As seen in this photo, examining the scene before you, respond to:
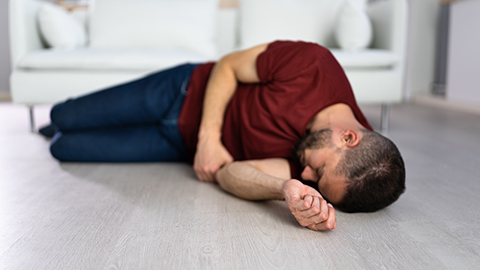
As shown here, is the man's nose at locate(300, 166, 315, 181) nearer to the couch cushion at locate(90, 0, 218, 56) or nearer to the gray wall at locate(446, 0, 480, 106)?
the couch cushion at locate(90, 0, 218, 56)

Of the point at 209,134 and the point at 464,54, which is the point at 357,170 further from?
the point at 464,54

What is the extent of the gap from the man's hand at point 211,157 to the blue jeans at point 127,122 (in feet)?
0.76

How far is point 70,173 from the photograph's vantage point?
1561 mm

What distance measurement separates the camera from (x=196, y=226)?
3.33 ft

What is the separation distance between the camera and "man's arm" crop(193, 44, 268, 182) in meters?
1.40

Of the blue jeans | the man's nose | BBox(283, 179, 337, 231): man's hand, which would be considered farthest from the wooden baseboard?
BBox(283, 179, 337, 231): man's hand

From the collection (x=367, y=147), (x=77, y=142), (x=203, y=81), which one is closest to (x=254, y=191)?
(x=367, y=147)

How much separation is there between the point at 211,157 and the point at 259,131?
0.19 metres

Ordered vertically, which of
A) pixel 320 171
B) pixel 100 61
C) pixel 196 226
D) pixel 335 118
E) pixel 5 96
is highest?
pixel 100 61

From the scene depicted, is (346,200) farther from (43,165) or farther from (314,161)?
(43,165)

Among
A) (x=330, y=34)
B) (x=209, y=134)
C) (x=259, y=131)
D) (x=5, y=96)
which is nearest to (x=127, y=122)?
(x=209, y=134)

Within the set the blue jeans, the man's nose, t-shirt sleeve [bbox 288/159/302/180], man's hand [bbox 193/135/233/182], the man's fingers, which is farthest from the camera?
the blue jeans

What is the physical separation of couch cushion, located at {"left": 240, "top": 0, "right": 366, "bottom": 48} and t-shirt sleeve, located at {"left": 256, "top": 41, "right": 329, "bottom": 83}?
1.44m

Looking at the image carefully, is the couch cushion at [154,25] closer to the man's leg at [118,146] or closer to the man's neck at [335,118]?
the man's leg at [118,146]
